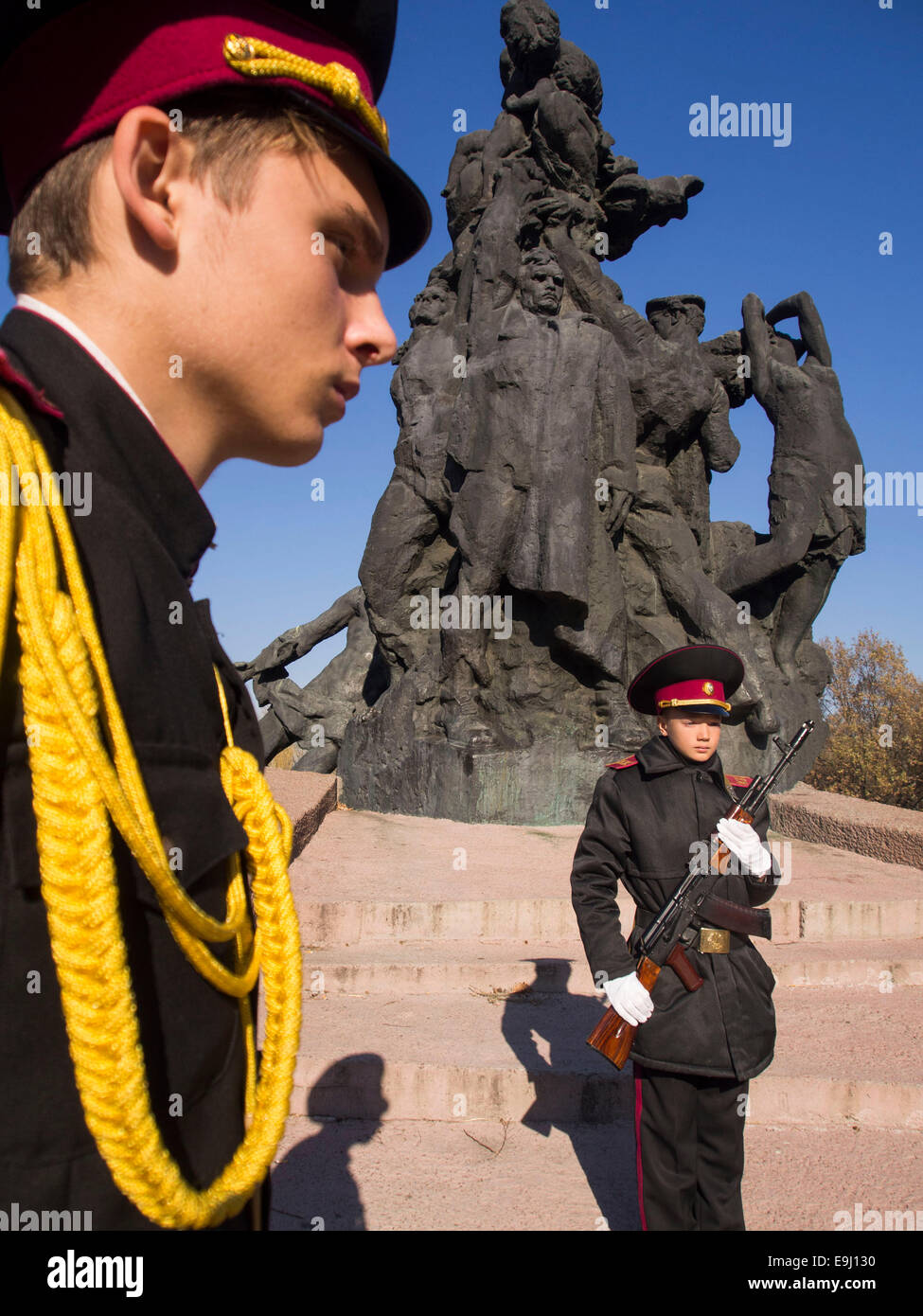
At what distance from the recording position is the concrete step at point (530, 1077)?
376cm

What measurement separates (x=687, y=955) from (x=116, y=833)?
2352mm

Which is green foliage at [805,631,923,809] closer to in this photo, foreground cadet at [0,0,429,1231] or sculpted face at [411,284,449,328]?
sculpted face at [411,284,449,328]

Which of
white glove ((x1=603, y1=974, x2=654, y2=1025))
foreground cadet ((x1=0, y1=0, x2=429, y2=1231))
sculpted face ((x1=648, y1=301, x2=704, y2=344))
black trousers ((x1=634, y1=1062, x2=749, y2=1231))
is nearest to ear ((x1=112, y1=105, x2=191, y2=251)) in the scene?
foreground cadet ((x1=0, y1=0, x2=429, y2=1231))

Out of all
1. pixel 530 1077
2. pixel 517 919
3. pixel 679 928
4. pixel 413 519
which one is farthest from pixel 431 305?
pixel 679 928

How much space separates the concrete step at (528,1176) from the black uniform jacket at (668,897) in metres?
0.75

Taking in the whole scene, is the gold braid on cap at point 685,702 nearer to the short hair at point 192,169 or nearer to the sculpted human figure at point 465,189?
the short hair at point 192,169

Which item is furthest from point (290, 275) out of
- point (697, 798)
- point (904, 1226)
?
point (904, 1226)

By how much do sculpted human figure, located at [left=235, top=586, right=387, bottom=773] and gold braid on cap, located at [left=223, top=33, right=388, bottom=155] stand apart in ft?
33.8

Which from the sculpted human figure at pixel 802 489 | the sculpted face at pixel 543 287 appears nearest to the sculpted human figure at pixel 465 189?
the sculpted face at pixel 543 287

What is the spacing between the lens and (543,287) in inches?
360

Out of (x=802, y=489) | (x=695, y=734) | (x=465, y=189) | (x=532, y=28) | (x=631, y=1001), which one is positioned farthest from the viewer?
(x=465, y=189)

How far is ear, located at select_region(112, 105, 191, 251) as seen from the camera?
73 centimetres

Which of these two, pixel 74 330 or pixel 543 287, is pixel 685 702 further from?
pixel 543 287

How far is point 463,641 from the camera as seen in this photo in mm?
8805
